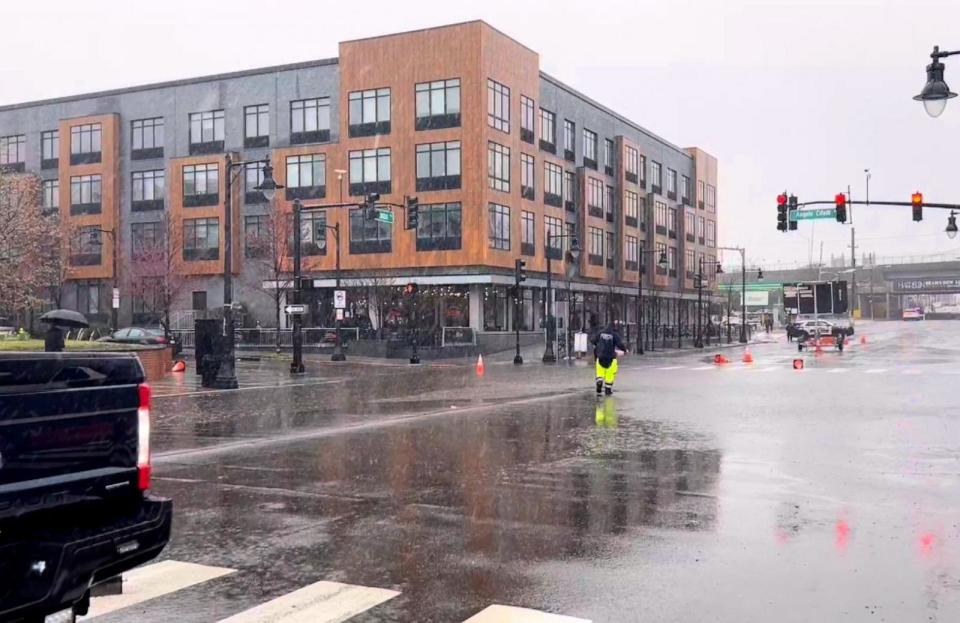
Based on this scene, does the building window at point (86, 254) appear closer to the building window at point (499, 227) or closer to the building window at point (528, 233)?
the building window at point (499, 227)

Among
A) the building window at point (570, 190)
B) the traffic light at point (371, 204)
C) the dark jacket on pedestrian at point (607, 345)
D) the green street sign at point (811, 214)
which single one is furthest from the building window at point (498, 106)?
the dark jacket on pedestrian at point (607, 345)

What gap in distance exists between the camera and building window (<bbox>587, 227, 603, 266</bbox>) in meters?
66.2

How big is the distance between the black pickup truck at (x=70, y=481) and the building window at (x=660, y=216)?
7604 cm

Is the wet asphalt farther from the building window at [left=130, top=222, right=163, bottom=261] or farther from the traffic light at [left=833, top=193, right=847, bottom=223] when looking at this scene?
the building window at [left=130, top=222, right=163, bottom=261]

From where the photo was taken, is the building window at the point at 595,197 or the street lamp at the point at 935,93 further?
the building window at the point at 595,197


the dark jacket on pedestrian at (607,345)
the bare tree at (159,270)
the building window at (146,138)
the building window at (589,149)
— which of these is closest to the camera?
the dark jacket on pedestrian at (607,345)

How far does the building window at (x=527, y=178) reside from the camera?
180 ft

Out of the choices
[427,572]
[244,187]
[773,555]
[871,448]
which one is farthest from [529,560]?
[244,187]

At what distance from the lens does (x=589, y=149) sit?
6656cm

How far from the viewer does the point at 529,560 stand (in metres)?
6.65

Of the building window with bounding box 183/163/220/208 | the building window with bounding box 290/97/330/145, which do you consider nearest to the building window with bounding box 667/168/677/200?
the building window with bounding box 290/97/330/145

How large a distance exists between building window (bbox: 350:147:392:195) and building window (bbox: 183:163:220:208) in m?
10.7

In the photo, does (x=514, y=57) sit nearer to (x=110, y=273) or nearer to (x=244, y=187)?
(x=244, y=187)

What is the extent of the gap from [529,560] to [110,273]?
6117 cm
